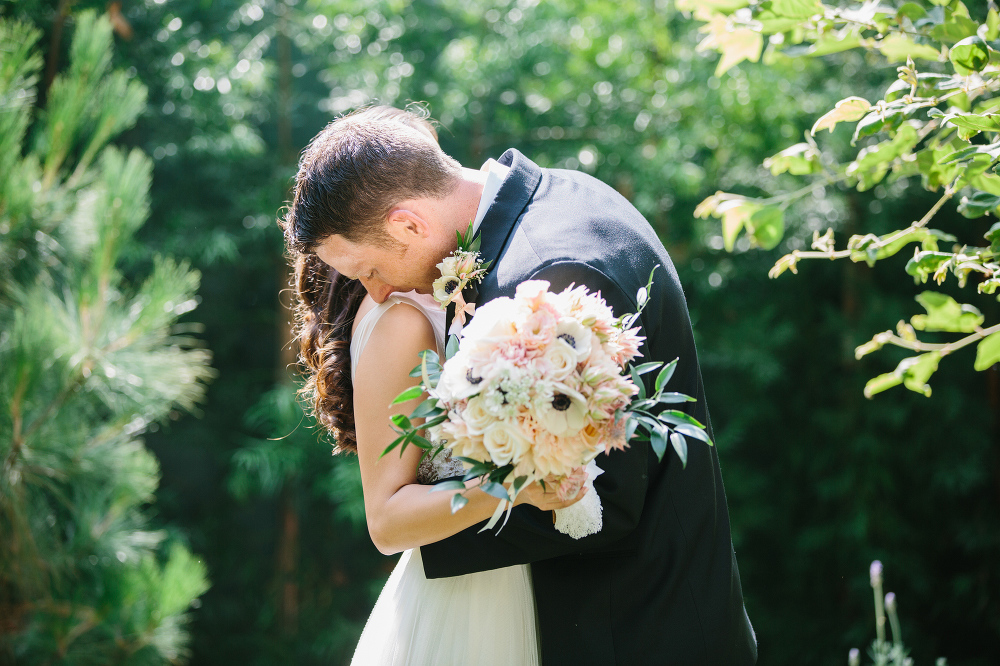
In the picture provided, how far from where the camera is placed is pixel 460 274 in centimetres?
120

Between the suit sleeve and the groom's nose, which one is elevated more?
the groom's nose

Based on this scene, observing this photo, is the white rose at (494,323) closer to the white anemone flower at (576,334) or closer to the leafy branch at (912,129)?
the white anemone flower at (576,334)

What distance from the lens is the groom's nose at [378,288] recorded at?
4.45ft

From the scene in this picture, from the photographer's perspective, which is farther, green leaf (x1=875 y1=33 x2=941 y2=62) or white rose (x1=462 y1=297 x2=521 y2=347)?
green leaf (x1=875 y1=33 x2=941 y2=62)

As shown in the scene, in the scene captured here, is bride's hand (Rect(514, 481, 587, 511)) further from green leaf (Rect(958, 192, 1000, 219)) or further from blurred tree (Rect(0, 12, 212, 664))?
blurred tree (Rect(0, 12, 212, 664))

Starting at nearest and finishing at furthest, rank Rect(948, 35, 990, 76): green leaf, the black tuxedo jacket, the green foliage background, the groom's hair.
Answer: Rect(948, 35, 990, 76): green leaf
the black tuxedo jacket
the groom's hair
the green foliage background

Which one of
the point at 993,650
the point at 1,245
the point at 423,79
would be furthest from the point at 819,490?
the point at 1,245

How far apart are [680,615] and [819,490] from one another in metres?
3.24

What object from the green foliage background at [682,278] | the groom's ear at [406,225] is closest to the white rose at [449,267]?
the groom's ear at [406,225]

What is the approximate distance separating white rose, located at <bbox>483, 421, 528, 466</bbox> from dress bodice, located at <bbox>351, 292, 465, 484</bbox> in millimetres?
420

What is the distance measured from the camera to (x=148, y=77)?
3.88 metres

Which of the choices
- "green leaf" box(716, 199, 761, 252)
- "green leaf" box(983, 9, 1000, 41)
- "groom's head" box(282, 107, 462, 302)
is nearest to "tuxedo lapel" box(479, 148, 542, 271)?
"groom's head" box(282, 107, 462, 302)

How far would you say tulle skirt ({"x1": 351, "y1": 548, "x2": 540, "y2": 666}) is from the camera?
140 centimetres

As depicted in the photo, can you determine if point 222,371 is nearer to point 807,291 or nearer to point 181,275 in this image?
point 181,275
